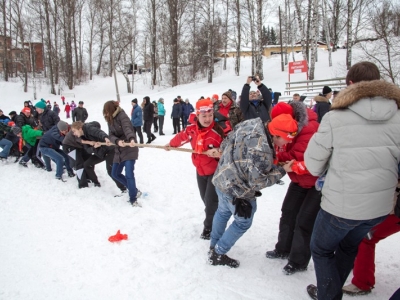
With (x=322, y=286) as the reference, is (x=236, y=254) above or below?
below

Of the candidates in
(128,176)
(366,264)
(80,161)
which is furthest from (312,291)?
(80,161)

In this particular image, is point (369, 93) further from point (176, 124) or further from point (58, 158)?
point (176, 124)

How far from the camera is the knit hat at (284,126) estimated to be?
8.23 feet

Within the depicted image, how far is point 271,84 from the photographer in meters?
22.5

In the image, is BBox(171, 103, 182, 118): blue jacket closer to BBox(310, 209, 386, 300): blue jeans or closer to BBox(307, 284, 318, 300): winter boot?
BBox(307, 284, 318, 300): winter boot

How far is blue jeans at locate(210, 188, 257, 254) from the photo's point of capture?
2973 mm

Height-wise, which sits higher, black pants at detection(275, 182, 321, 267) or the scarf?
the scarf

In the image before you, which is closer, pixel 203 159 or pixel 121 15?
pixel 203 159

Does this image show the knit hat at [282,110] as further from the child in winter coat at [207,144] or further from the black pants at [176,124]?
the black pants at [176,124]

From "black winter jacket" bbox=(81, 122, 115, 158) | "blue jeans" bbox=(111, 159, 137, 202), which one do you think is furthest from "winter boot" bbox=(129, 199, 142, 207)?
"black winter jacket" bbox=(81, 122, 115, 158)

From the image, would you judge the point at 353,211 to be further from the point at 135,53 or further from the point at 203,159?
the point at 135,53

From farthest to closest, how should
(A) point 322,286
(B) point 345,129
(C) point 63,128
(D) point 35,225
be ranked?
(C) point 63,128, (D) point 35,225, (A) point 322,286, (B) point 345,129

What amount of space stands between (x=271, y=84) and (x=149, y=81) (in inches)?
706

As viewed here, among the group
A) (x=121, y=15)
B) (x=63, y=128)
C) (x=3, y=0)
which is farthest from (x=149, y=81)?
(x=63, y=128)
